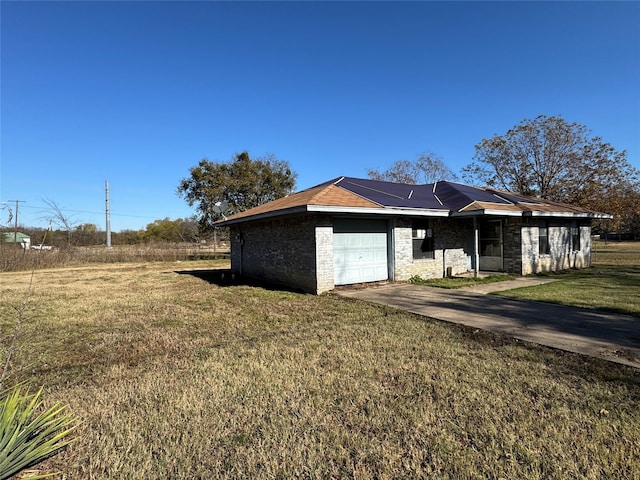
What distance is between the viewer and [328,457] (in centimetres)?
258

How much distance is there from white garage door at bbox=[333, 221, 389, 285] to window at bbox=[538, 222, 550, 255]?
7.15 metres

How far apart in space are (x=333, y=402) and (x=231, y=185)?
27213 mm

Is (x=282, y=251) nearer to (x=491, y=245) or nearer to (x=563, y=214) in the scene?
(x=491, y=245)

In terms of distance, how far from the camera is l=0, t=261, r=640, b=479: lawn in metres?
2.52

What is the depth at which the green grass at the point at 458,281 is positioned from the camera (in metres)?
11.0

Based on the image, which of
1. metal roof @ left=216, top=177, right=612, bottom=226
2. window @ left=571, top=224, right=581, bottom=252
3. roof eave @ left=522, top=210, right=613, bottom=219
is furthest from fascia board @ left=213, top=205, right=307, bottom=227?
window @ left=571, top=224, right=581, bottom=252

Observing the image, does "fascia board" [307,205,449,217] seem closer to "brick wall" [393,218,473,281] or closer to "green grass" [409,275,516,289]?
"brick wall" [393,218,473,281]

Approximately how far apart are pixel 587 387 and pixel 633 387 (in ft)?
1.57

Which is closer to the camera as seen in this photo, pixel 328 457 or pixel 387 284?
pixel 328 457

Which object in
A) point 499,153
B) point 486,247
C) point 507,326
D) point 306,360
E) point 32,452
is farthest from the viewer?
point 499,153

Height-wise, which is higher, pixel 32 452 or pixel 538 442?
pixel 32 452

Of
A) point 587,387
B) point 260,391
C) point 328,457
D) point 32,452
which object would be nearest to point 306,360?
point 260,391

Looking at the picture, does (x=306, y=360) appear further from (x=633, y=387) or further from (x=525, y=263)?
(x=525, y=263)

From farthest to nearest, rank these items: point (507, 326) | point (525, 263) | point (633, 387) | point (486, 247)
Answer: point (486, 247) < point (525, 263) < point (507, 326) < point (633, 387)
